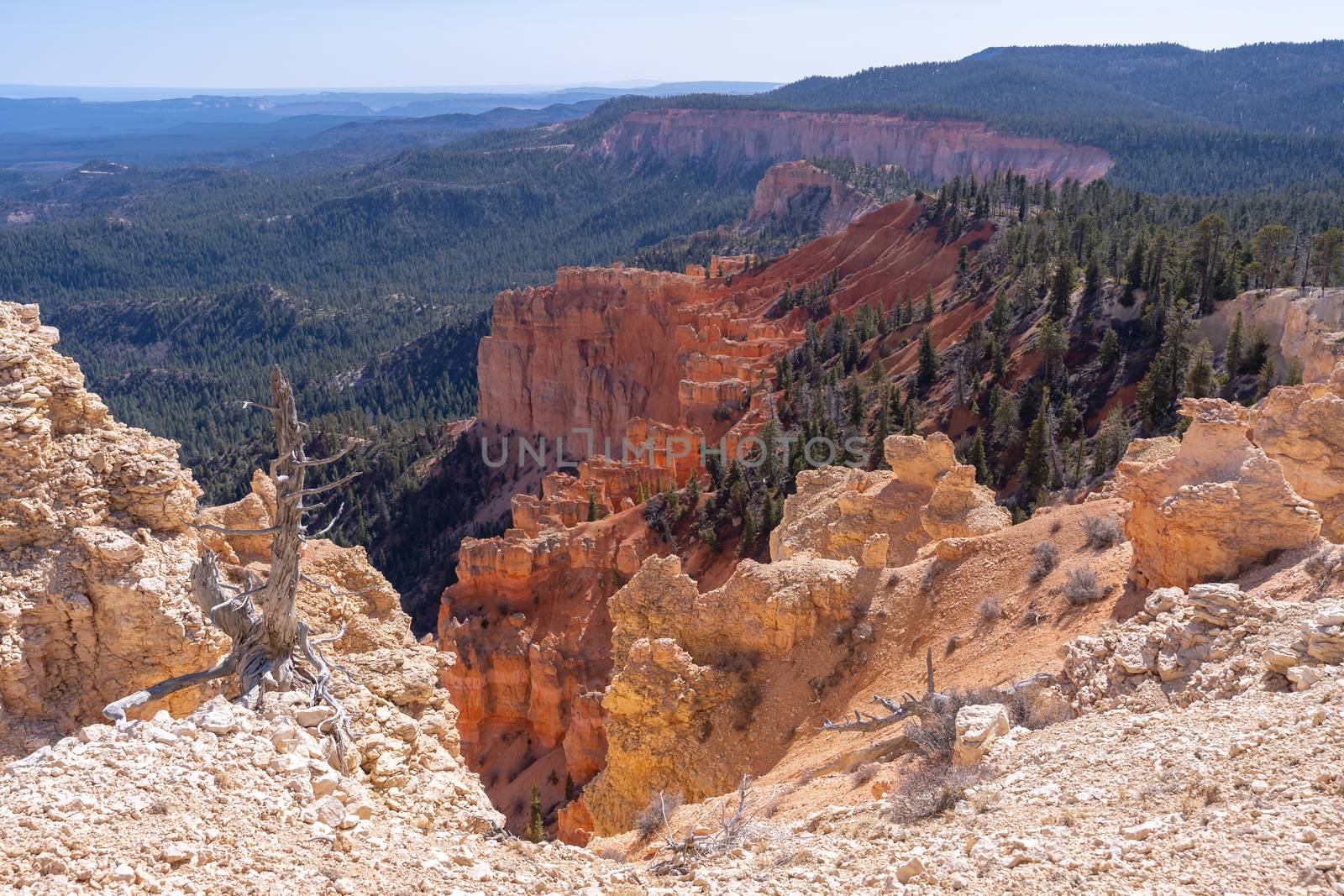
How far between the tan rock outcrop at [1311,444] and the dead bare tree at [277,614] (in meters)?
15.6

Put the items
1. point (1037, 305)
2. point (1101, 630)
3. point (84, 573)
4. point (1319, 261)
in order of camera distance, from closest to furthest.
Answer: point (84, 573) < point (1101, 630) < point (1319, 261) < point (1037, 305)

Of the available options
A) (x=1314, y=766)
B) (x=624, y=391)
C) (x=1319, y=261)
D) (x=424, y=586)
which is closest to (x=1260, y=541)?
(x=1314, y=766)

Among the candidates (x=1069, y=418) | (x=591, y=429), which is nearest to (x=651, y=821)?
(x=1069, y=418)

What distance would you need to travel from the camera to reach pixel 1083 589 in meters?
15.9

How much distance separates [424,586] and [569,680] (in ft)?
88.6

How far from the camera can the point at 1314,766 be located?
7.36 m

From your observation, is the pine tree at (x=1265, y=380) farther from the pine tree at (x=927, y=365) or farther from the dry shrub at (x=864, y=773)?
the dry shrub at (x=864, y=773)

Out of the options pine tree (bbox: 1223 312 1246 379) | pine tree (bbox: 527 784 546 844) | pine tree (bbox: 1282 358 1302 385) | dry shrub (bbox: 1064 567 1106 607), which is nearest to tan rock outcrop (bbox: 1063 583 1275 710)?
dry shrub (bbox: 1064 567 1106 607)

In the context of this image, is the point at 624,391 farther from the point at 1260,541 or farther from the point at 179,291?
the point at 179,291

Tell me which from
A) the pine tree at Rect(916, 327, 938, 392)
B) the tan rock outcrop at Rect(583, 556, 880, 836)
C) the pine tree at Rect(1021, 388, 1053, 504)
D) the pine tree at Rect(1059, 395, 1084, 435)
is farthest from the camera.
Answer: the pine tree at Rect(916, 327, 938, 392)

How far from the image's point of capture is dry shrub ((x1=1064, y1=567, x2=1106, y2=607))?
15.8 metres

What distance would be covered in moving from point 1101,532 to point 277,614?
1427 cm

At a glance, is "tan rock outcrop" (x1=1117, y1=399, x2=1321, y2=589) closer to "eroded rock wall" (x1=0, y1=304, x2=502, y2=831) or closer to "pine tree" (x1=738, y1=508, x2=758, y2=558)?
"eroded rock wall" (x1=0, y1=304, x2=502, y2=831)

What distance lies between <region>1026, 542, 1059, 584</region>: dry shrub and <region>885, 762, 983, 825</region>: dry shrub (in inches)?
324
